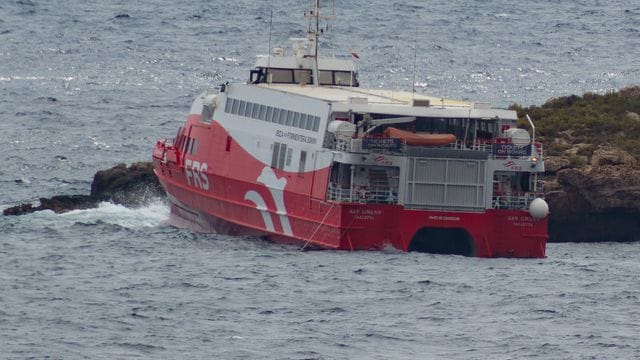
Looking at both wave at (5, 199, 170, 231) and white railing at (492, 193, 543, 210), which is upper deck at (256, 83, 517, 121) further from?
wave at (5, 199, 170, 231)

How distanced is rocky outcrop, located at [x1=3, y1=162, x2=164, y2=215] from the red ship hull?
526cm

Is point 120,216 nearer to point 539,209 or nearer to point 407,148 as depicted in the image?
point 407,148

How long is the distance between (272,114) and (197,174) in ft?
19.0

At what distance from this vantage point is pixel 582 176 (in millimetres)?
72625

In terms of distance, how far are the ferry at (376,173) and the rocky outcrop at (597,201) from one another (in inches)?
93.6

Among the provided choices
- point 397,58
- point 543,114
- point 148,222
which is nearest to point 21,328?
point 148,222

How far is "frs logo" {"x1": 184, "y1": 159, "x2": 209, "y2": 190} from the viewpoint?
2940 inches

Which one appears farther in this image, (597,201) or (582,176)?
(582,176)

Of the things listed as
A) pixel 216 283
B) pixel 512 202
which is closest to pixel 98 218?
pixel 216 283

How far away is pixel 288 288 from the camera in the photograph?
5991 centimetres

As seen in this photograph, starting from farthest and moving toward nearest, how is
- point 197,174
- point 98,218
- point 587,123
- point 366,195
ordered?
point 587,123
point 98,218
point 197,174
point 366,195

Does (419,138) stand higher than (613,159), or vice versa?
(419,138)

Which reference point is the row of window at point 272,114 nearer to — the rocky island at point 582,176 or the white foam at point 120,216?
the white foam at point 120,216

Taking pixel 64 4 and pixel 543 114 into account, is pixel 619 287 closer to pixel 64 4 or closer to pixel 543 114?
pixel 543 114
